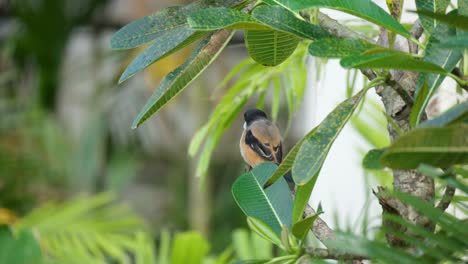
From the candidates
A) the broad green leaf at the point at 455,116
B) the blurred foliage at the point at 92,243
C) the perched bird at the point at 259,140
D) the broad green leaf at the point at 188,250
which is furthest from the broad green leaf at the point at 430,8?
the broad green leaf at the point at 188,250

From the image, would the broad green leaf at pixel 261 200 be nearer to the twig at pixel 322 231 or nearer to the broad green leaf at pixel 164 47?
the twig at pixel 322 231

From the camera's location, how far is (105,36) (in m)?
4.90

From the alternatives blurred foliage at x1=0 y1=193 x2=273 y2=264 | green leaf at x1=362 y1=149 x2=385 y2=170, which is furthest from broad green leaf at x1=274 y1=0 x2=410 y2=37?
blurred foliage at x1=0 y1=193 x2=273 y2=264

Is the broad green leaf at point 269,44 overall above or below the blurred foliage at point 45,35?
above

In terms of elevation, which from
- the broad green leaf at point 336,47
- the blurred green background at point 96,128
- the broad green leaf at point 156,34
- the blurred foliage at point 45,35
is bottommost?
the blurred green background at point 96,128

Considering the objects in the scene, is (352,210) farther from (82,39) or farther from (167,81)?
(82,39)

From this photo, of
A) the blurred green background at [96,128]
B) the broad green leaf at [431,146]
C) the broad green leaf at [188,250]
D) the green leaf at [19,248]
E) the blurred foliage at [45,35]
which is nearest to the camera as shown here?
the broad green leaf at [431,146]

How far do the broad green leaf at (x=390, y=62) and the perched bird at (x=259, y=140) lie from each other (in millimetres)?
488

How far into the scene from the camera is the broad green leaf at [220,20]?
54 cm

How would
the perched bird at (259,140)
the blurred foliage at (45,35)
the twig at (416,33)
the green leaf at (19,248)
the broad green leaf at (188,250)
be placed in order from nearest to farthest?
1. the twig at (416,33)
2. the perched bird at (259,140)
3. the green leaf at (19,248)
4. the broad green leaf at (188,250)
5. the blurred foliage at (45,35)

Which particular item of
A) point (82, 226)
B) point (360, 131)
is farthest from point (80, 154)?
point (360, 131)

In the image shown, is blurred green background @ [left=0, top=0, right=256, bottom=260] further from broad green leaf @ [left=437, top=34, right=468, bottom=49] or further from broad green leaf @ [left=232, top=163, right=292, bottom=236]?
broad green leaf @ [left=437, top=34, right=468, bottom=49]

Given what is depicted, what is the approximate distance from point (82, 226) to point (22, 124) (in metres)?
1.87

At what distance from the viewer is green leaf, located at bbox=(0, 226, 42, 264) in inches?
59.0
